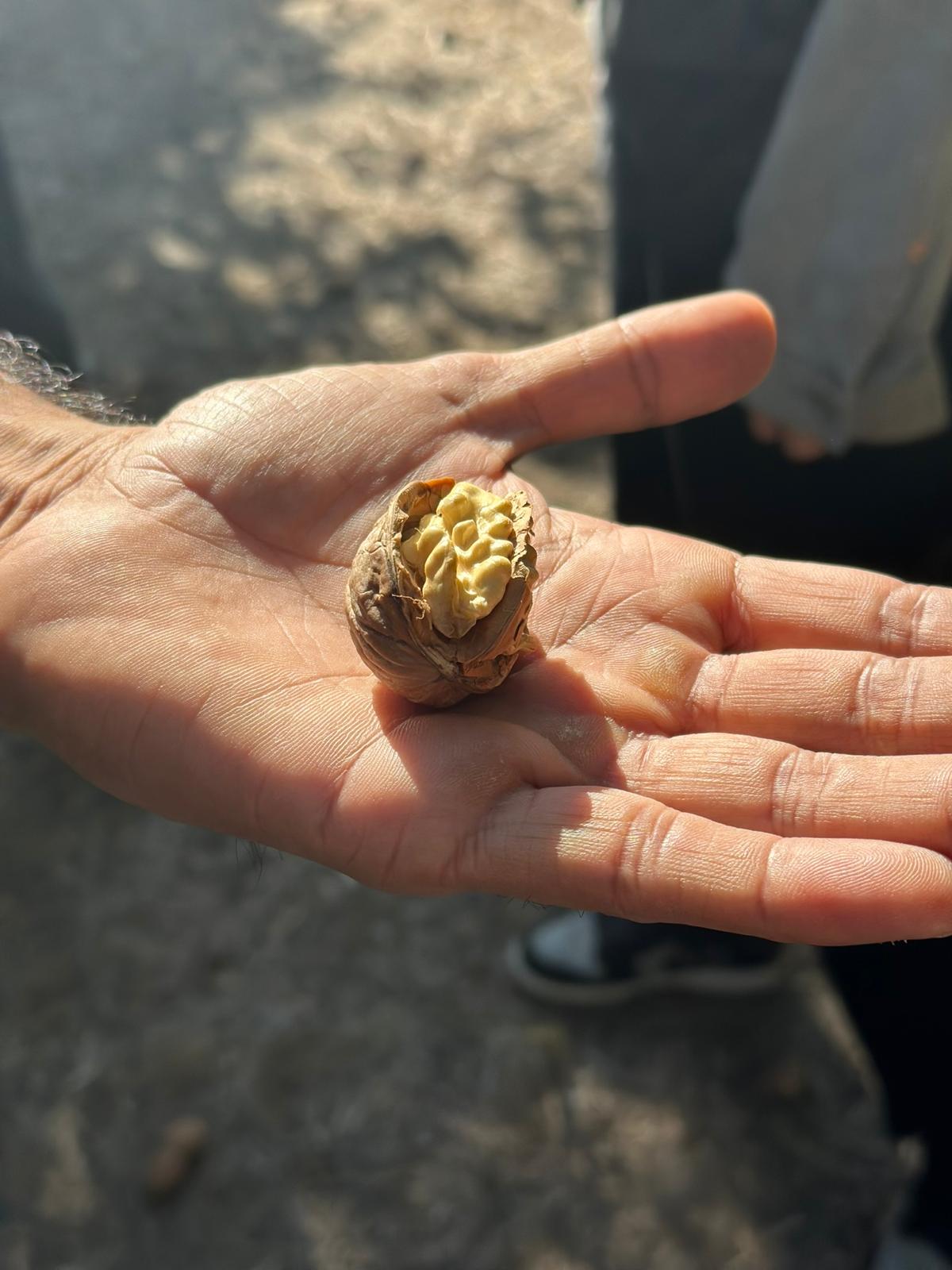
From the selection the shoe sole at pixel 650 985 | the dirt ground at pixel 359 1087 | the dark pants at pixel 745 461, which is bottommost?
the dirt ground at pixel 359 1087

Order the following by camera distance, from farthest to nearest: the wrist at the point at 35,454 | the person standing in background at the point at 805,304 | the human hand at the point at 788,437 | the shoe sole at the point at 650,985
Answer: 1. the shoe sole at the point at 650,985
2. the human hand at the point at 788,437
3. the person standing in background at the point at 805,304
4. the wrist at the point at 35,454

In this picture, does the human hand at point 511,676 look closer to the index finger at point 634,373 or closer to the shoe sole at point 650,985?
the index finger at point 634,373

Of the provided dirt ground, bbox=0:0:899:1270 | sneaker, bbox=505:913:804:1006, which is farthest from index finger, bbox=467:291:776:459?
dirt ground, bbox=0:0:899:1270

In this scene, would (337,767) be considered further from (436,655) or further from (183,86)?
(183,86)

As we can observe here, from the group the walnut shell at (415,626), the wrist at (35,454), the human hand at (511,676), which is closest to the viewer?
the human hand at (511,676)

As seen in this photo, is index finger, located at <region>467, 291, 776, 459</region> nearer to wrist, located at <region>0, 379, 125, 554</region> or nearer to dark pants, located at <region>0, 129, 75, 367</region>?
wrist, located at <region>0, 379, 125, 554</region>

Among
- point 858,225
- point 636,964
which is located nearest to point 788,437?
point 858,225

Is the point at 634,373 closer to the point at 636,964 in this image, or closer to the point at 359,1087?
the point at 636,964

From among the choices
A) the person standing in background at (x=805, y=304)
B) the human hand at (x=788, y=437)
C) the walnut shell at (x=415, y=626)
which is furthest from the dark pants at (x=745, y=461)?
the walnut shell at (x=415, y=626)

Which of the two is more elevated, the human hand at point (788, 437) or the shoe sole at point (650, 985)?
the human hand at point (788, 437)
